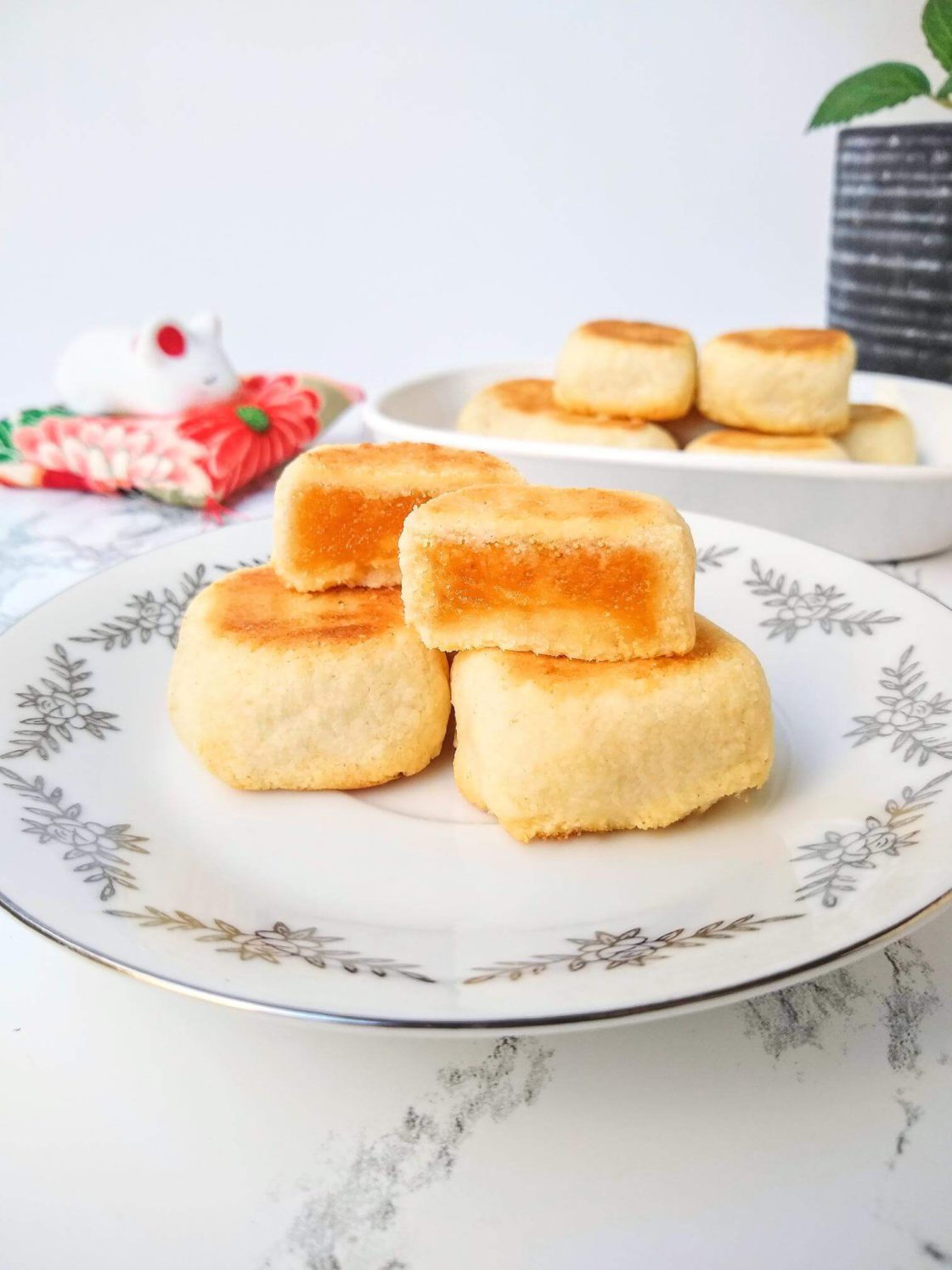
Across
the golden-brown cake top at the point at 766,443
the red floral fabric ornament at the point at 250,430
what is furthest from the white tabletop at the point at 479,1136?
the red floral fabric ornament at the point at 250,430

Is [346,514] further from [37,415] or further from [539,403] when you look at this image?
[37,415]

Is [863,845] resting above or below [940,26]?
below

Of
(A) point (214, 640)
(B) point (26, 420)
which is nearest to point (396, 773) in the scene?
(A) point (214, 640)

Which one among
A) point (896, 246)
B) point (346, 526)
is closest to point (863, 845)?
point (346, 526)

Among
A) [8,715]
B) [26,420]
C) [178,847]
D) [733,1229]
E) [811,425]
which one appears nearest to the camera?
[733,1229]

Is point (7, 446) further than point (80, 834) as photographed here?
Yes

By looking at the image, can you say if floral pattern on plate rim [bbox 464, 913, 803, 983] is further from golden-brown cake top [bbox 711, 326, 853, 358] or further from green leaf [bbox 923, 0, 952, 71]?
green leaf [bbox 923, 0, 952, 71]

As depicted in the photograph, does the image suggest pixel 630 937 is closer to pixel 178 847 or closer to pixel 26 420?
pixel 178 847

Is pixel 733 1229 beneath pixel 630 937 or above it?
beneath
